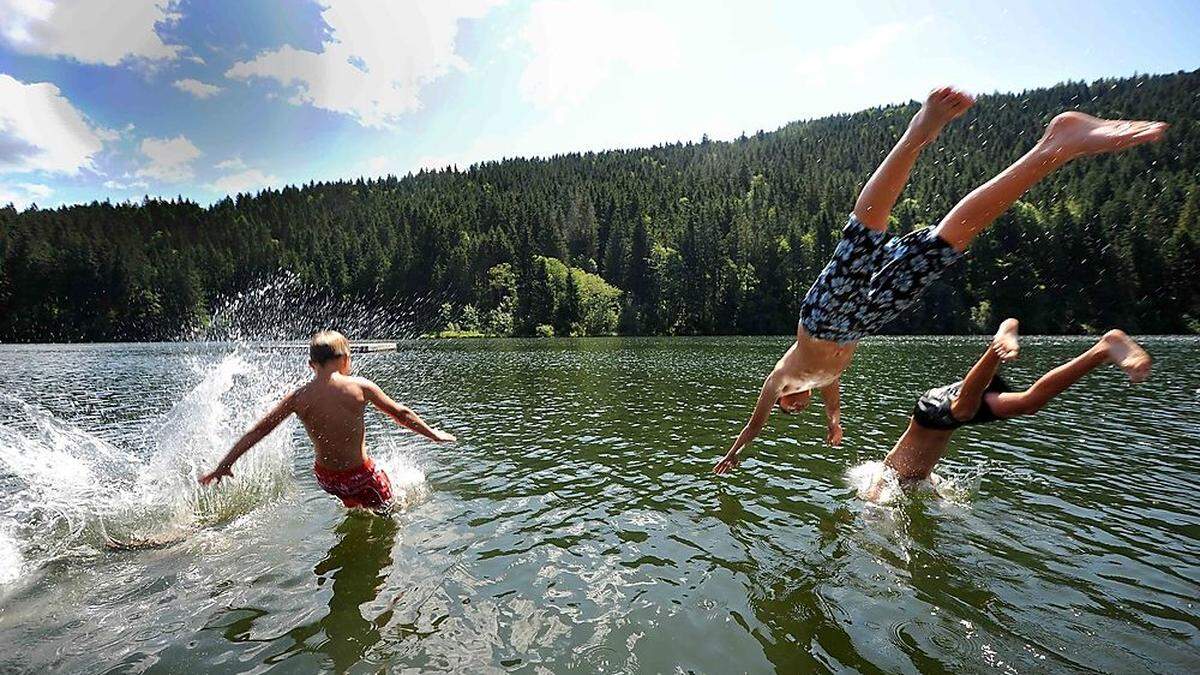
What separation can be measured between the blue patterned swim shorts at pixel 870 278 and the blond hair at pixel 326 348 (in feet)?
19.1

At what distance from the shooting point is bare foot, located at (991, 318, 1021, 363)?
21.5 ft

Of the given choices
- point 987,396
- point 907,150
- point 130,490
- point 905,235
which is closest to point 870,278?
point 905,235

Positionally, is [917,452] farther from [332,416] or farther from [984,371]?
[332,416]

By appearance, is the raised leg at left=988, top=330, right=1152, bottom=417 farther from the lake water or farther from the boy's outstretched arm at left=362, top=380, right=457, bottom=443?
the boy's outstretched arm at left=362, top=380, right=457, bottom=443

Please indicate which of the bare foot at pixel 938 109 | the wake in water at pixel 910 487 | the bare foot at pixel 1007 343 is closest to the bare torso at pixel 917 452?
the wake in water at pixel 910 487

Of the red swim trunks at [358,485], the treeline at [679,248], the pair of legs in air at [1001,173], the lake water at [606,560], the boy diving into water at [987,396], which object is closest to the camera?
the pair of legs in air at [1001,173]

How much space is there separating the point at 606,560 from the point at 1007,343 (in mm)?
5433

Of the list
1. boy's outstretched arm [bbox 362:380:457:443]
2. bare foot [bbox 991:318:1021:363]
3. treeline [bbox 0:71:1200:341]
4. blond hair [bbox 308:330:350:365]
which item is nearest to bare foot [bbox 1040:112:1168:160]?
bare foot [bbox 991:318:1021:363]

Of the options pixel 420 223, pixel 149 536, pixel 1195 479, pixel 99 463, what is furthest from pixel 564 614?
pixel 420 223

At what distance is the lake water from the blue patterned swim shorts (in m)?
3.03

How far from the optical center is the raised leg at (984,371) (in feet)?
22.2

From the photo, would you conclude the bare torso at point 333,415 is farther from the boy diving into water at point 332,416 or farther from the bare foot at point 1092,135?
the bare foot at point 1092,135

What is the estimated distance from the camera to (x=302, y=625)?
19.4 ft

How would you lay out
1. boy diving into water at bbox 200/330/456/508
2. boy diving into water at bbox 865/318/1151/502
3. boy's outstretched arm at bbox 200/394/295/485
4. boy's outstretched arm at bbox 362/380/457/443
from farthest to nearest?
boy's outstretched arm at bbox 362/380/457/443 → boy diving into water at bbox 200/330/456/508 → boy's outstretched arm at bbox 200/394/295/485 → boy diving into water at bbox 865/318/1151/502
